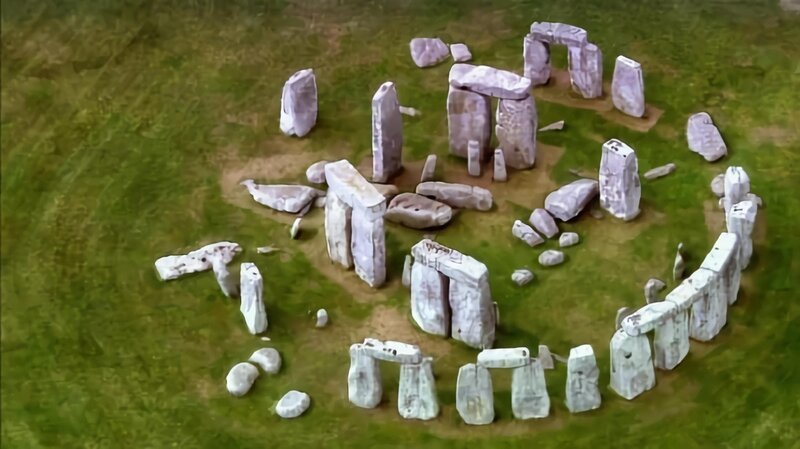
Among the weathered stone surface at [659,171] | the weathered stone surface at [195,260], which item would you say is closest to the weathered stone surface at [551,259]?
the weathered stone surface at [659,171]

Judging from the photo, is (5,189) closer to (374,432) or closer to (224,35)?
(224,35)

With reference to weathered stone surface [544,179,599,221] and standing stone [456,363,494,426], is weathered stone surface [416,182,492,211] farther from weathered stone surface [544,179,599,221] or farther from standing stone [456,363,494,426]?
standing stone [456,363,494,426]

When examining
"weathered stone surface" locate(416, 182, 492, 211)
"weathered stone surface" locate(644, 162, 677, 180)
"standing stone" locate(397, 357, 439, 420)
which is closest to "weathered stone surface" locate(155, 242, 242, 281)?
→ "weathered stone surface" locate(416, 182, 492, 211)

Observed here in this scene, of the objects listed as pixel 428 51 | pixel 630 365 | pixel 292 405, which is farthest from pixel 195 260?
pixel 428 51

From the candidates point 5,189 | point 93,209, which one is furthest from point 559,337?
point 5,189

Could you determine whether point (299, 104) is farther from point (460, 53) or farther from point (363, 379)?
point (363, 379)
